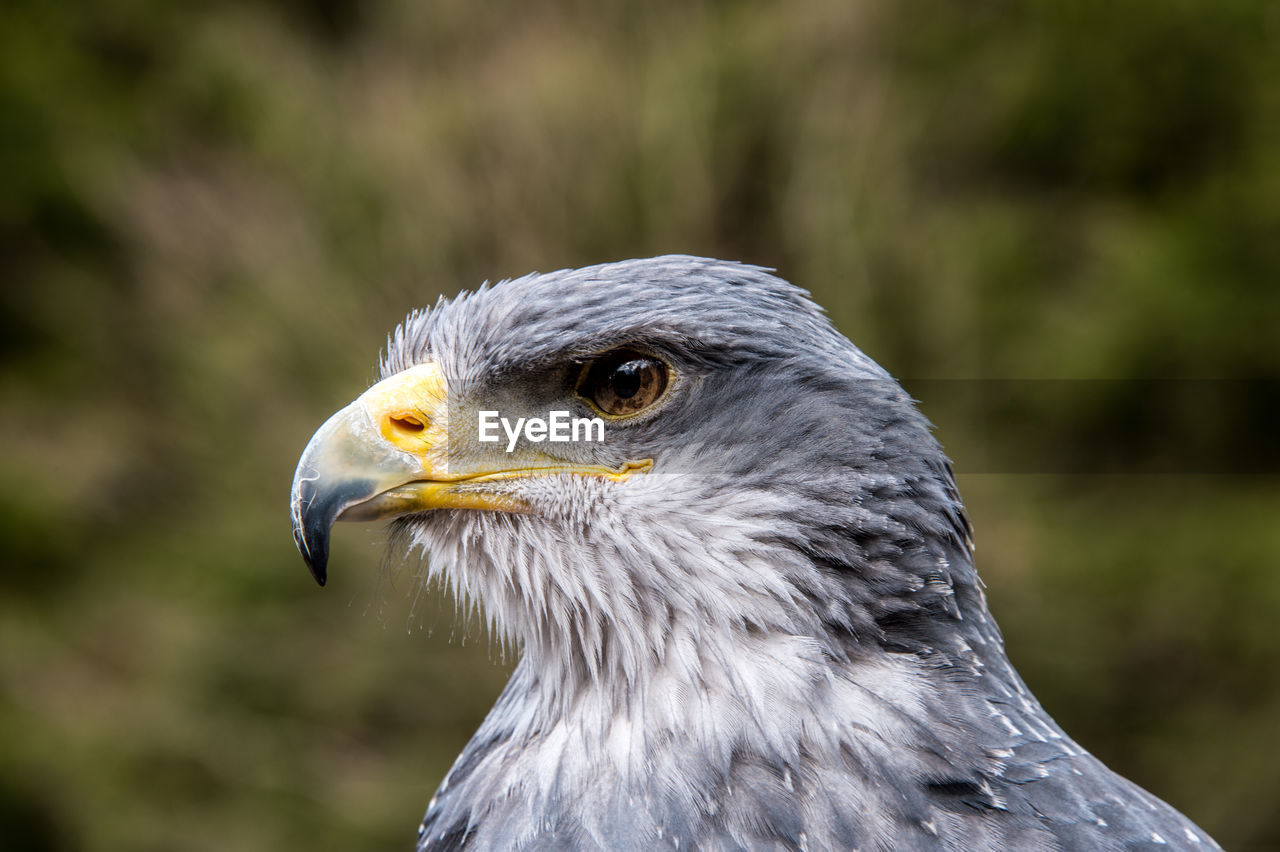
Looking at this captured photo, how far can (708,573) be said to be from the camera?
1.80 metres

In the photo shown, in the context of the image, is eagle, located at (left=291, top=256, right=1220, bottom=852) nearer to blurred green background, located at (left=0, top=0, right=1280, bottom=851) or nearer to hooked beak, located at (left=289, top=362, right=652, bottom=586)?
hooked beak, located at (left=289, top=362, right=652, bottom=586)

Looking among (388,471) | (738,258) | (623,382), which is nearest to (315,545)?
(388,471)

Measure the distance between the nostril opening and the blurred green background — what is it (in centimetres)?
252

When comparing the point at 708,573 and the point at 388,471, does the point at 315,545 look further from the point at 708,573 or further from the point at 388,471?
the point at 708,573

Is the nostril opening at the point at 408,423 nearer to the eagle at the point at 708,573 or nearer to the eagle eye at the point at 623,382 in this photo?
the eagle at the point at 708,573

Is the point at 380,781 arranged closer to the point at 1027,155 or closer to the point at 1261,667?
the point at 1261,667

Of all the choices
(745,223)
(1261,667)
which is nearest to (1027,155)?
(745,223)

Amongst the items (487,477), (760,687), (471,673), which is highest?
(487,477)

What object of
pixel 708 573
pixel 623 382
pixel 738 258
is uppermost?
pixel 738 258

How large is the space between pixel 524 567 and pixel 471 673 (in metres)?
2.80

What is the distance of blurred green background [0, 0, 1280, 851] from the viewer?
15.4ft

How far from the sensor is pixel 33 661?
645 cm

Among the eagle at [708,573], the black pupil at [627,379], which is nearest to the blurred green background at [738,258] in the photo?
the eagle at [708,573]

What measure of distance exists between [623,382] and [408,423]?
1.24 feet
